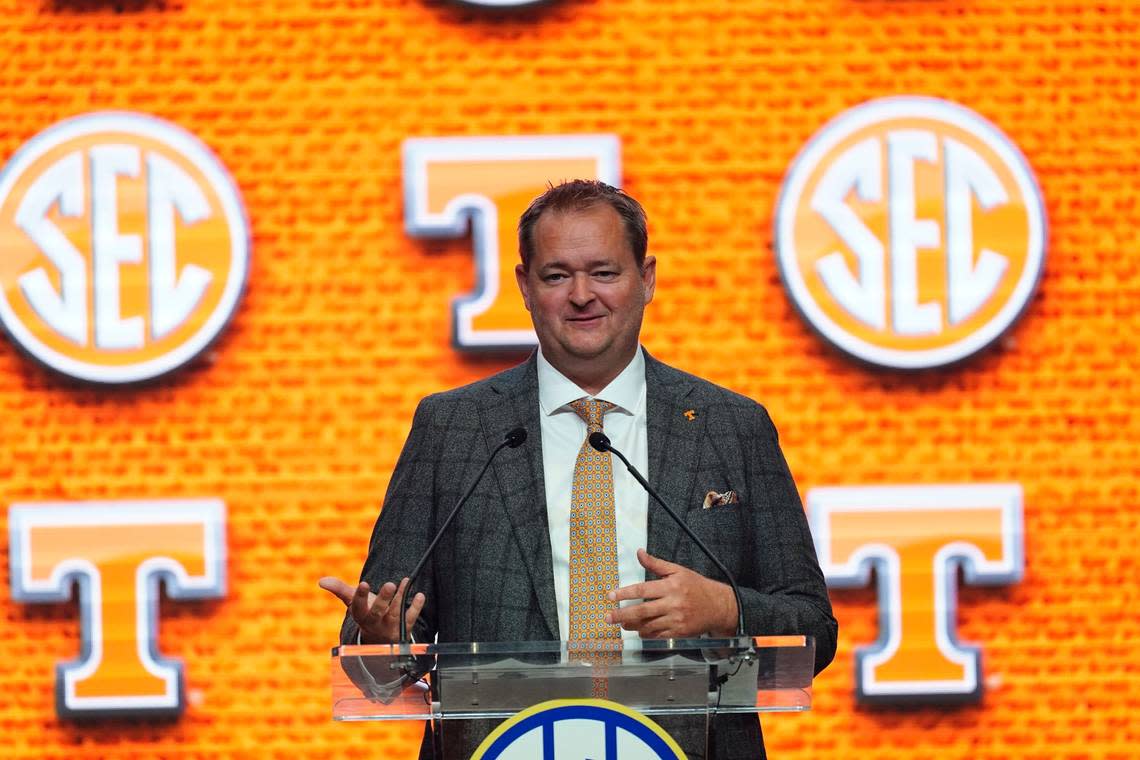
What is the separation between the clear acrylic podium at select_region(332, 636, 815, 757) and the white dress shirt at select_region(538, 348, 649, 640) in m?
0.26

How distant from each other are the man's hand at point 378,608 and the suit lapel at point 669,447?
13.6 inches

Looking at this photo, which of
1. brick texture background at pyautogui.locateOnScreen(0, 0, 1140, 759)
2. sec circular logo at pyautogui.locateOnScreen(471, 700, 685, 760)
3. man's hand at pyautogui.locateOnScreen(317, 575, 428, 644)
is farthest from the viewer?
brick texture background at pyautogui.locateOnScreen(0, 0, 1140, 759)

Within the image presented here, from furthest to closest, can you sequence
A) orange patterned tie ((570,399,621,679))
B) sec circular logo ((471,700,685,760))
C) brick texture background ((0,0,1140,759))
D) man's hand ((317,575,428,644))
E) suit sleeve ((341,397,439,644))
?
brick texture background ((0,0,1140,759))
suit sleeve ((341,397,439,644))
orange patterned tie ((570,399,621,679))
man's hand ((317,575,428,644))
sec circular logo ((471,700,685,760))

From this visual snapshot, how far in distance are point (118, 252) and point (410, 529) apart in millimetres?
2122

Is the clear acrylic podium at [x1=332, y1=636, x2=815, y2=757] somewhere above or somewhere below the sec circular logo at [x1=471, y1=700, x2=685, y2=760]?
above

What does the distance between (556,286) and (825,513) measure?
192 centimetres

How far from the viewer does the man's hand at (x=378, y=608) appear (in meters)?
1.81

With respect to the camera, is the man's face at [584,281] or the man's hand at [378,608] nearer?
the man's hand at [378,608]

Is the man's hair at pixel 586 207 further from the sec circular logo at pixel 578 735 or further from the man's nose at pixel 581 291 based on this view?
the sec circular logo at pixel 578 735

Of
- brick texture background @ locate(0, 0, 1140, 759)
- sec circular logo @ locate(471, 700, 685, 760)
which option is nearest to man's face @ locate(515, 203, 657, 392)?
sec circular logo @ locate(471, 700, 685, 760)

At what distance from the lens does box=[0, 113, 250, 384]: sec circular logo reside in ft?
12.9

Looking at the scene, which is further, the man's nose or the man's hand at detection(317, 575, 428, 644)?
the man's nose

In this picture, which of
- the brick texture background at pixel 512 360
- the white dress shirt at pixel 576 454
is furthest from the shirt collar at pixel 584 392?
the brick texture background at pixel 512 360

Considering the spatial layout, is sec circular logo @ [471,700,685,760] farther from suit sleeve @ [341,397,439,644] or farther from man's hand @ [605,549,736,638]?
suit sleeve @ [341,397,439,644]
